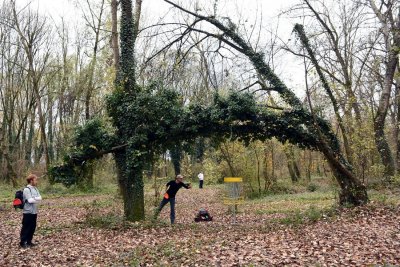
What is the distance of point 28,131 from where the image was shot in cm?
4078

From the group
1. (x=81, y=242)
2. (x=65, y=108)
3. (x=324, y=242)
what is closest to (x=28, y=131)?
(x=65, y=108)

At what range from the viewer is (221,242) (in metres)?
9.21

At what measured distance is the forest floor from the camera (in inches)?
296

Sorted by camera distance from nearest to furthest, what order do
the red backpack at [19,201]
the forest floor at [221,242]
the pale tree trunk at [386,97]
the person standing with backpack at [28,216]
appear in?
the forest floor at [221,242]
the person standing with backpack at [28,216]
the red backpack at [19,201]
the pale tree trunk at [386,97]

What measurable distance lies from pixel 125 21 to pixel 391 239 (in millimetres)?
10330

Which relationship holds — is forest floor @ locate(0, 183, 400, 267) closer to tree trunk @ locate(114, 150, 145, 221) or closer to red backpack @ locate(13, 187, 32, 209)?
tree trunk @ locate(114, 150, 145, 221)

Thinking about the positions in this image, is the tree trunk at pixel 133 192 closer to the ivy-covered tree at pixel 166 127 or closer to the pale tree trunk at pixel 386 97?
the ivy-covered tree at pixel 166 127

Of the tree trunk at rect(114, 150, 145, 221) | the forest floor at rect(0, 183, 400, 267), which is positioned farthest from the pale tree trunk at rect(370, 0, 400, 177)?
the tree trunk at rect(114, 150, 145, 221)

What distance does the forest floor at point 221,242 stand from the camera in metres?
7.52

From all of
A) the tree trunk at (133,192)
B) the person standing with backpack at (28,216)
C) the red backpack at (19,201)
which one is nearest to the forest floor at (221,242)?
the person standing with backpack at (28,216)

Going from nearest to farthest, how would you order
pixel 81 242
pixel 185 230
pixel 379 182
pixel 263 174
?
pixel 81 242
pixel 185 230
pixel 379 182
pixel 263 174

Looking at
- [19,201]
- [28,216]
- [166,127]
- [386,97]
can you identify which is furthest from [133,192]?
[386,97]

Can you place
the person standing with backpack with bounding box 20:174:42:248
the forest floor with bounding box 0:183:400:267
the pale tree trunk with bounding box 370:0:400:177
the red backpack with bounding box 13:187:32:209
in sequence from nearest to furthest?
the forest floor with bounding box 0:183:400:267 < the person standing with backpack with bounding box 20:174:42:248 < the red backpack with bounding box 13:187:32:209 < the pale tree trunk with bounding box 370:0:400:177

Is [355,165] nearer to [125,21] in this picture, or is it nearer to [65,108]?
[125,21]
